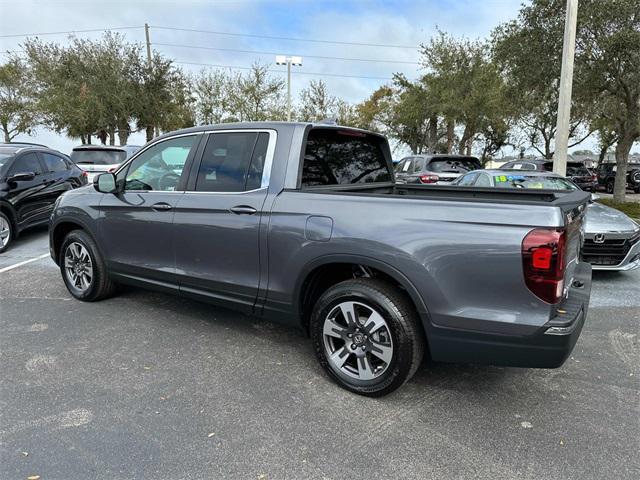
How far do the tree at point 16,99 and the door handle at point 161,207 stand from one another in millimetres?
31917

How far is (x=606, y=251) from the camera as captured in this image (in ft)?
19.7

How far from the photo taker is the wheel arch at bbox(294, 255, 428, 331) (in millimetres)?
2912

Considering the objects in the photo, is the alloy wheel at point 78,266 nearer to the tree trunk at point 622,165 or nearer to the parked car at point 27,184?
the parked car at point 27,184

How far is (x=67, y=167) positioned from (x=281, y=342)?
7.54 meters

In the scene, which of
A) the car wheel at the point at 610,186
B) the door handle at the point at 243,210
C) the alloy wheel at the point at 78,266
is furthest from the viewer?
the car wheel at the point at 610,186

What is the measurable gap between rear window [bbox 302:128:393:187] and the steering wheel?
125cm

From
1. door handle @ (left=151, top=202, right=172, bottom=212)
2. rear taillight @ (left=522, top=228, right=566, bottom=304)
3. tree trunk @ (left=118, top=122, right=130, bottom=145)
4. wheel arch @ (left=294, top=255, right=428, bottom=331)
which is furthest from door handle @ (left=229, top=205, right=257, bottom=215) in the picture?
tree trunk @ (left=118, top=122, right=130, bottom=145)

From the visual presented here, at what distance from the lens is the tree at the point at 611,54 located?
1190 centimetres

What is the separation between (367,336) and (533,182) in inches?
214

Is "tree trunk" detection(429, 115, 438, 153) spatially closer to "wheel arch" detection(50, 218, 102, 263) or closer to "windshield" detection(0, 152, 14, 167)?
"windshield" detection(0, 152, 14, 167)

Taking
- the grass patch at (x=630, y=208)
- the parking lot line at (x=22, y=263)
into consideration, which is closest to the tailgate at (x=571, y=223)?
the parking lot line at (x=22, y=263)

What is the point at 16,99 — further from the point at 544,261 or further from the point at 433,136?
the point at 544,261

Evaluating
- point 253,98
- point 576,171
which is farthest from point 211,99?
point 576,171

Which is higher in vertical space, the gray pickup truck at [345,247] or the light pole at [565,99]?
the light pole at [565,99]
